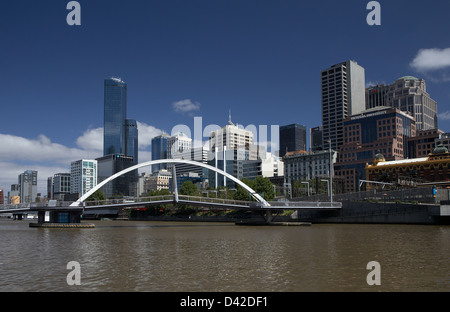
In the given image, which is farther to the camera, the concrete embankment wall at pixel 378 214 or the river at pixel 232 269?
the concrete embankment wall at pixel 378 214

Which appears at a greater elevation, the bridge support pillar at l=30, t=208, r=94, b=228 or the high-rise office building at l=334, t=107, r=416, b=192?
the high-rise office building at l=334, t=107, r=416, b=192

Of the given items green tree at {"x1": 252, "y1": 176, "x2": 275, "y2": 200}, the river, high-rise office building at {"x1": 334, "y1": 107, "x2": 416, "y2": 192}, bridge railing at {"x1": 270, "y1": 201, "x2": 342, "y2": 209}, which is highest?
high-rise office building at {"x1": 334, "y1": 107, "x2": 416, "y2": 192}

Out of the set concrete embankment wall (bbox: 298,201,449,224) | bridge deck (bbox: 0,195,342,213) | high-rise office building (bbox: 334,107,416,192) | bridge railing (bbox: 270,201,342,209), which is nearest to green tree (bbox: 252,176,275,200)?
concrete embankment wall (bbox: 298,201,449,224)

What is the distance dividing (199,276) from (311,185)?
120m

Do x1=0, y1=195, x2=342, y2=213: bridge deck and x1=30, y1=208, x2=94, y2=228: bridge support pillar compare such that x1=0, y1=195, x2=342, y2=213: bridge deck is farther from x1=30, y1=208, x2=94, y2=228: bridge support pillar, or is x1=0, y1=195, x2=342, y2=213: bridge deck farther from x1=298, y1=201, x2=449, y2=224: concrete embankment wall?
x1=298, y1=201, x2=449, y2=224: concrete embankment wall

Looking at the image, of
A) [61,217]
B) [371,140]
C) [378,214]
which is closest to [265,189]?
[378,214]

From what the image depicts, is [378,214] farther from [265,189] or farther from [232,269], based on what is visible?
[232,269]

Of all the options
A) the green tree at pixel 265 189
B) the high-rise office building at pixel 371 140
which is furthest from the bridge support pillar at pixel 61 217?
the high-rise office building at pixel 371 140

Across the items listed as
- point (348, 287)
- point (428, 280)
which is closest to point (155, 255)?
point (348, 287)

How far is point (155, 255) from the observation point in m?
30.4

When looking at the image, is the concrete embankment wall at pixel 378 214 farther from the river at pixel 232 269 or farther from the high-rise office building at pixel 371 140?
the high-rise office building at pixel 371 140

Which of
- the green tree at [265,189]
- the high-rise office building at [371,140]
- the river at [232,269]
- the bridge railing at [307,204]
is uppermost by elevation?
the high-rise office building at [371,140]

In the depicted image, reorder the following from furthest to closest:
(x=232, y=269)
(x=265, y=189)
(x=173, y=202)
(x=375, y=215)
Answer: (x=265, y=189)
(x=173, y=202)
(x=375, y=215)
(x=232, y=269)
